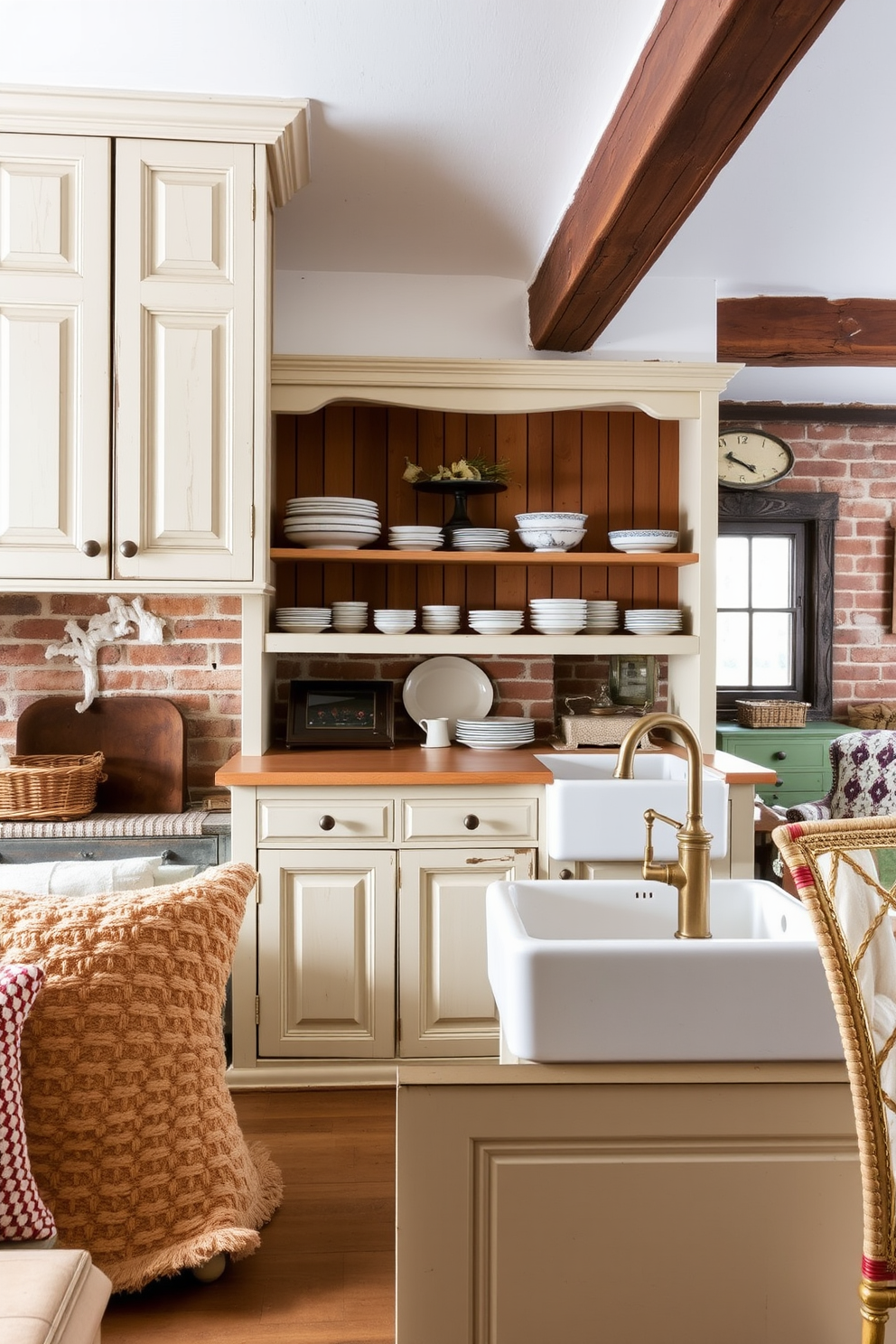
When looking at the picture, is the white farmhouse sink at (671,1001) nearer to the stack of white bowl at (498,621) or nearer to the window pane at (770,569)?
the stack of white bowl at (498,621)

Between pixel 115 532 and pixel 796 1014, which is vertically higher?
pixel 115 532

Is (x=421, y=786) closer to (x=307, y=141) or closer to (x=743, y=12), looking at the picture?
(x=307, y=141)

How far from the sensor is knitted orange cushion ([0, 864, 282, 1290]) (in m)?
1.67

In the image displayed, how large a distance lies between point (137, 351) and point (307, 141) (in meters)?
0.67

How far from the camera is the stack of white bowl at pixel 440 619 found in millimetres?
3074

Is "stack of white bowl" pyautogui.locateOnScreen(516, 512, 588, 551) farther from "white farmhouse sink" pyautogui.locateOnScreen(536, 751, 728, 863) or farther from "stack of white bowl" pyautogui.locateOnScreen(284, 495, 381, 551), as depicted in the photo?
"white farmhouse sink" pyautogui.locateOnScreen(536, 751, 728, 863)

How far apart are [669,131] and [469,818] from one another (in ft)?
5.44

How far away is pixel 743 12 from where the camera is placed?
58.9 inches

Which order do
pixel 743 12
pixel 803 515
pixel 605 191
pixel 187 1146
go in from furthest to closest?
pixel 803 515 → pixel 605 191 → pixel 187 1146 → pixel 743 12

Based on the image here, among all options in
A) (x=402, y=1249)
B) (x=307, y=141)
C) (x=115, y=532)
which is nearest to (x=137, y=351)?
(x=115, y=532)

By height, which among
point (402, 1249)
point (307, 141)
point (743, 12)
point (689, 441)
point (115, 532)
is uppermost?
point (307, 141)

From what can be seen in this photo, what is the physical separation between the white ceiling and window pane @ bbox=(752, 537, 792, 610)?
2118 millimetres

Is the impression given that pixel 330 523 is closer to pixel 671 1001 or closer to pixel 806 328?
pixel 806 328

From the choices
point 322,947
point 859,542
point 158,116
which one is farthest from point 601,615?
point 859,542
